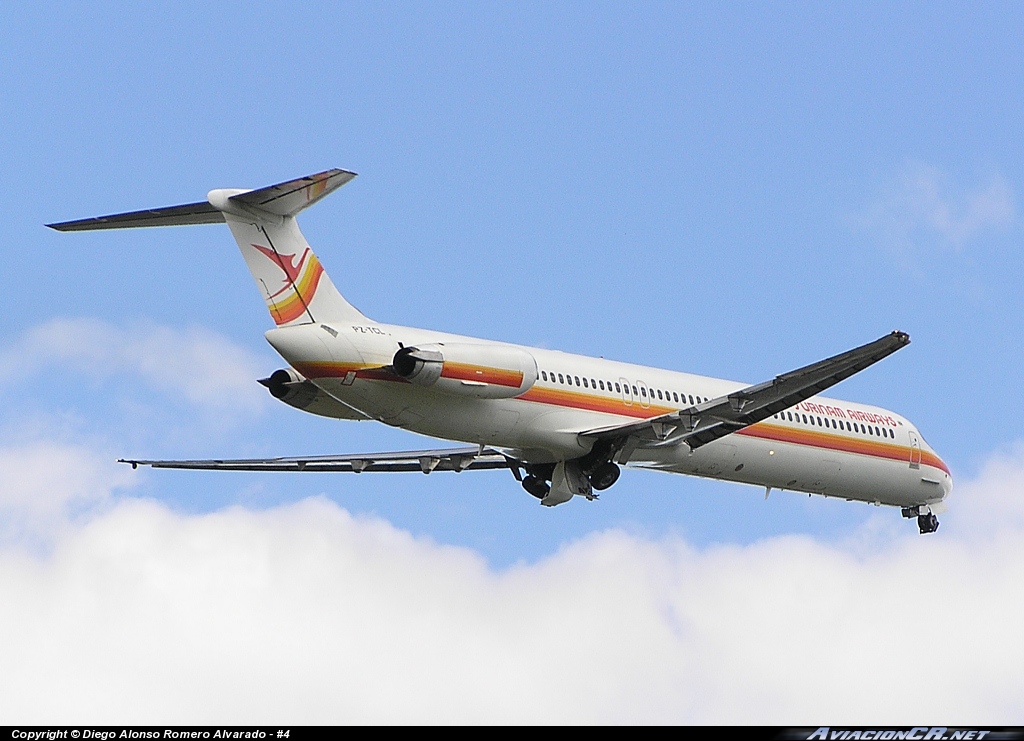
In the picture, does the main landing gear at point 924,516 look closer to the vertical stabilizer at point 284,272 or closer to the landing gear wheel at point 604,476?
the landing gear wheel at point 604,476

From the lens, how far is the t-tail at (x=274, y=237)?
94.0 feet

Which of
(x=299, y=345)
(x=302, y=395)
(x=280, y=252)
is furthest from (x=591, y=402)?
(x=280, y=252)

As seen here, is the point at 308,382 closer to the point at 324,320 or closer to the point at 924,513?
the point at 324,320

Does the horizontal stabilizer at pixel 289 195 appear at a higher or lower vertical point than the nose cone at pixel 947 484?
higher

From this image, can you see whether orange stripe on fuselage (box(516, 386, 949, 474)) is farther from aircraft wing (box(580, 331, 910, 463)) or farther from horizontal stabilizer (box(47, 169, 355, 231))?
horizontal stabilizer (box(47, 169, 355, 231))

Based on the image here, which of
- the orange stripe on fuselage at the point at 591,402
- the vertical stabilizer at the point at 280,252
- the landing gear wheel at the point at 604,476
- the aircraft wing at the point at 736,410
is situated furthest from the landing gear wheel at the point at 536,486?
the vertical stabilizer at the point at 280,252

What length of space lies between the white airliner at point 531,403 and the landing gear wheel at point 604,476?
4cm

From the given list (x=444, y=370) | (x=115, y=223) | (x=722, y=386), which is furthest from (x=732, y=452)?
(x=115, y=223)

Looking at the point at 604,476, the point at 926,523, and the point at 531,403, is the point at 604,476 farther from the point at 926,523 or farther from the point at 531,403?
the point at 926,523

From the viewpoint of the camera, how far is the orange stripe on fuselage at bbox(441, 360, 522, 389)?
95.3 ft

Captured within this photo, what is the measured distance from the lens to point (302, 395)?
29.9m

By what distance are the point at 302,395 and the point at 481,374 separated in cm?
327

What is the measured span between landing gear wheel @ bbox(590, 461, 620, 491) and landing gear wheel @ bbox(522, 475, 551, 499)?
4.16ft
